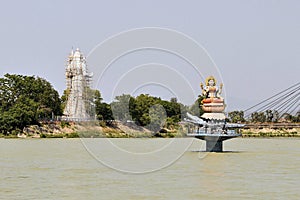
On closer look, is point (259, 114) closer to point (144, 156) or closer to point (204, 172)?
point (144, 156)

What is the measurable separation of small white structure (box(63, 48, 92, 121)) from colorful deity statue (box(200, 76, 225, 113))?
37.3m

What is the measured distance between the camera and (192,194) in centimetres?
2095

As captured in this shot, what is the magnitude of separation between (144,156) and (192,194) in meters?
15.7

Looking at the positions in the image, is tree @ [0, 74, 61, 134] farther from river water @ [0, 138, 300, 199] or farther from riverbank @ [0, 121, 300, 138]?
river water @ [0, 138, 300, 199]

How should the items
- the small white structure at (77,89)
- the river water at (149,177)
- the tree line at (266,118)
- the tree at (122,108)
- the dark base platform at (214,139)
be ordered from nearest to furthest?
the river water at (149,177) → the dark base platform at (214,139) → the tree at (122,108) → the small white structure at (77,89) → the tree line at (266,118)

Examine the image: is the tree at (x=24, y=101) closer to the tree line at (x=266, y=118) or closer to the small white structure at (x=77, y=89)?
the small white structure at (x=77, y=89)

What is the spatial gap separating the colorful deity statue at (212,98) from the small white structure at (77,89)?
37.3 metres

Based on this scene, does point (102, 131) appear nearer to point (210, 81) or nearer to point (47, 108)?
point (47, 108)

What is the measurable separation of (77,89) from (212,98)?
49.6 meters

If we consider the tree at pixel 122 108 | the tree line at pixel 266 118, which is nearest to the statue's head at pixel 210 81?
the tree at pixel 122 108

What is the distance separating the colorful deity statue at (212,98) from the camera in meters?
37.8

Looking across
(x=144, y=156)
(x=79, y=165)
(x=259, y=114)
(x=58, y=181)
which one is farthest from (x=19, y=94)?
(x=58, y=181)

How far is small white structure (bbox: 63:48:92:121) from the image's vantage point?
77.4 metres

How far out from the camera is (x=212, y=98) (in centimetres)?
3803
